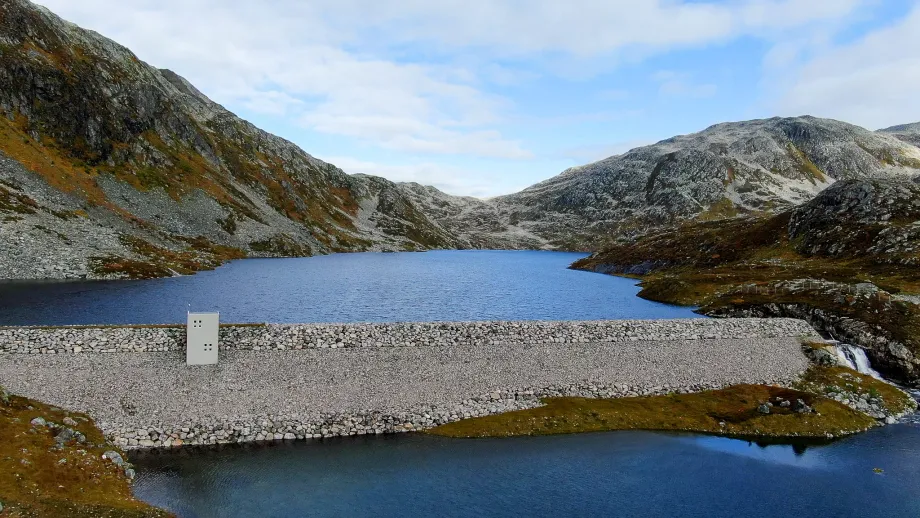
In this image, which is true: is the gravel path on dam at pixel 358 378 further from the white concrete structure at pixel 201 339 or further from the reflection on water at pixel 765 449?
the reflection on water at pixel 765 449

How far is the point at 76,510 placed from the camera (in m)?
25.0

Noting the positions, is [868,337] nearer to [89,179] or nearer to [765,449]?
[765,449]

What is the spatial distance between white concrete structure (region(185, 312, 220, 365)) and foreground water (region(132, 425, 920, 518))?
11.4 metres

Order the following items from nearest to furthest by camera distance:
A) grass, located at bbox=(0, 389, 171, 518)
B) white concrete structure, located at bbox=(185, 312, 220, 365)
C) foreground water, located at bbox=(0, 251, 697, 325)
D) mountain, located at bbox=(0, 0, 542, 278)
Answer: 1. grass, located at bbox=(0, 389, 171, 518)
2. white concrete structure, located at bbox=(185, 312, 220, 365)
3. foreground water, located at bbox=(0, 251, 697, 325)
4. mountain, located at bbox=(0, 0, 542, 278)

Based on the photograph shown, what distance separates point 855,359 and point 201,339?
232 ft

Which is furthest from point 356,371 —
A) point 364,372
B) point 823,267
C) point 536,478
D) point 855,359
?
point 823,267

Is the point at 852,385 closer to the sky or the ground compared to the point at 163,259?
closer to the ground

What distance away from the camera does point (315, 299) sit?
9262 cm

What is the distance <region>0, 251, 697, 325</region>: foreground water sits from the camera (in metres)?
70.4

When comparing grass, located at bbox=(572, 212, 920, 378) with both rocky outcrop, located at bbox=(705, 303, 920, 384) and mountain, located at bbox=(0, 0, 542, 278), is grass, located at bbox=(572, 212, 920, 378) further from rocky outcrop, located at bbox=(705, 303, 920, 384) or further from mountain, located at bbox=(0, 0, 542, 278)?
mountain, located at bbox=(0, 0, 542, 278)

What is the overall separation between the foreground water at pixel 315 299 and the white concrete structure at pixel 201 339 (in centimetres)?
2533

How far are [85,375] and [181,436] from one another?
11920 mm

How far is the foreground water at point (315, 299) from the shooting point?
231 ft

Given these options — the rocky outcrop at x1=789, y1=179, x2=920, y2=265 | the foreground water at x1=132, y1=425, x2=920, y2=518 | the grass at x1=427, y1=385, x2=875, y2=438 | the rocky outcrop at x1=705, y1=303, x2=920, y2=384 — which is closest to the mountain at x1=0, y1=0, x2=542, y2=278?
the foreground water at x1=132, y1=425, x2=920, y2=518
